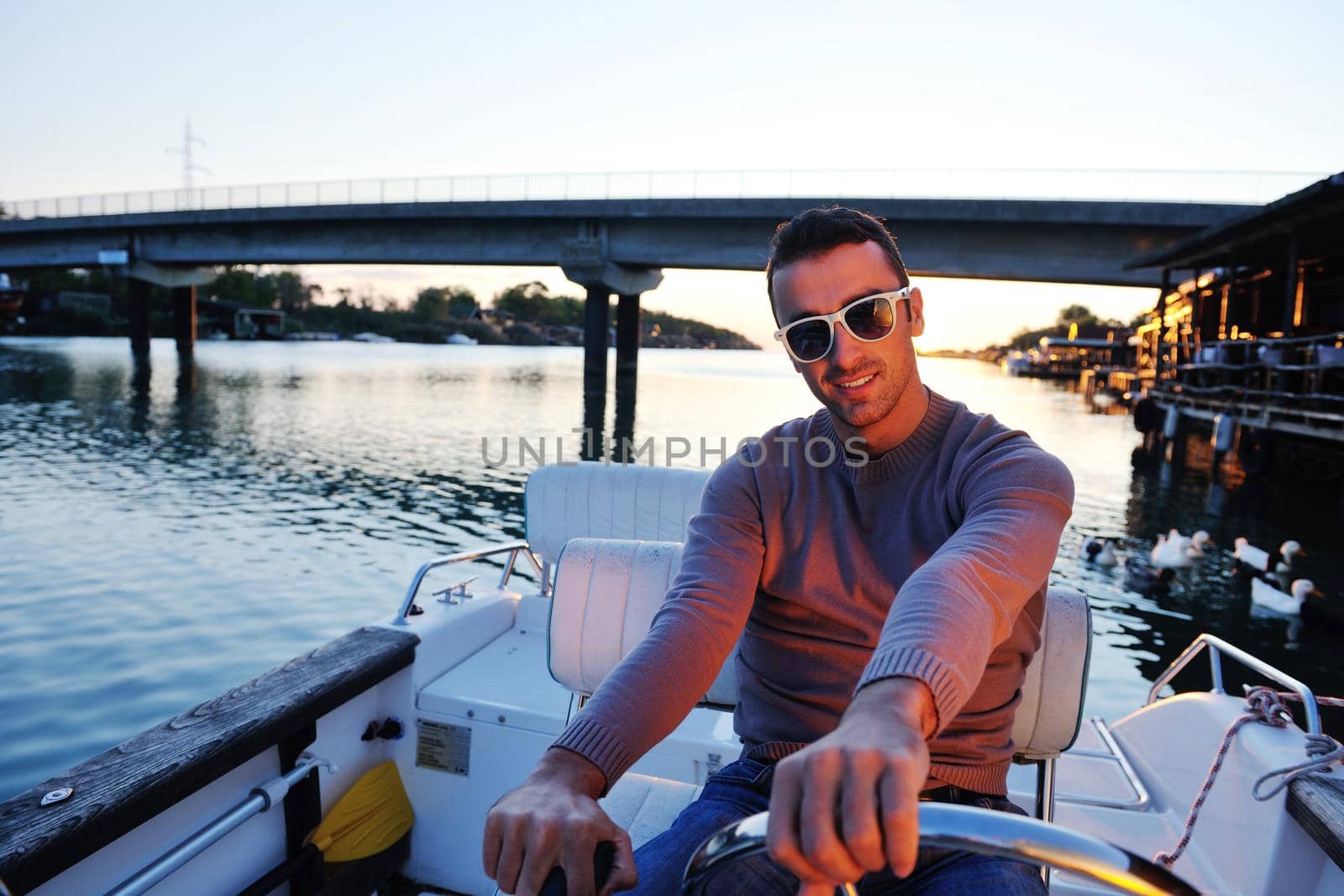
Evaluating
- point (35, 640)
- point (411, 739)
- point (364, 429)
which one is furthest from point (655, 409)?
point (411, 739)

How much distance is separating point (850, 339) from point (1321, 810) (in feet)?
6.29

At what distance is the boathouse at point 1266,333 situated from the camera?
49.6 ft

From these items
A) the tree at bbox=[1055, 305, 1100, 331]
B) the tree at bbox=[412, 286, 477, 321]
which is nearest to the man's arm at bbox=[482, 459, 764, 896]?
the tree at bbox=[412, 286, 477, 321]

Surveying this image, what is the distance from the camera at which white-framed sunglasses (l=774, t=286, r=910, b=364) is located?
2.06 m

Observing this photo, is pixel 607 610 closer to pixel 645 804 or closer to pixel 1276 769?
pixel 645 804

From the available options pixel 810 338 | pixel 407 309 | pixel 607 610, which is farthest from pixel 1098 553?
pixel 407 309

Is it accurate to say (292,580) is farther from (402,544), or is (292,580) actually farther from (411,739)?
(411,739)

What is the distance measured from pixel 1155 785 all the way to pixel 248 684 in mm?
3655

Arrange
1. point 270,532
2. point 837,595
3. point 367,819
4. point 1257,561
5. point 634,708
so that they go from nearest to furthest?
point 634,708, point 837,595, point 367,819, point 1257,561, point 270,532

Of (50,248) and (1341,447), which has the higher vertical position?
(50,248)

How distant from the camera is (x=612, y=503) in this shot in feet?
17.7

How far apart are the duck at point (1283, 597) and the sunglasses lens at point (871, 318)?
8845mm

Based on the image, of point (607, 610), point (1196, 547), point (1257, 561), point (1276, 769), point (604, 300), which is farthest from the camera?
point (604, 300)

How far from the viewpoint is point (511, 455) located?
1739 centimetres
